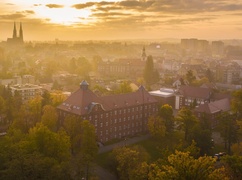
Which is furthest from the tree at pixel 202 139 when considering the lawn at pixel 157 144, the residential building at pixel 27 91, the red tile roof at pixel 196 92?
the residential building at pixel 27 91

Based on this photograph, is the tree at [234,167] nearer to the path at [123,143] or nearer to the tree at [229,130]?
the tree at [229,130]

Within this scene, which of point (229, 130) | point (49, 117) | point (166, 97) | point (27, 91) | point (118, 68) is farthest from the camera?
point (118, 68)

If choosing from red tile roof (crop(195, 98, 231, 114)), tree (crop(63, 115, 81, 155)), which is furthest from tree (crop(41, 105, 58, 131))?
red tile roof (crop(195, 98, 231, 114))

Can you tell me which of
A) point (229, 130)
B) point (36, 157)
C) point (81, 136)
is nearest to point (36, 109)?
point (81, 136)

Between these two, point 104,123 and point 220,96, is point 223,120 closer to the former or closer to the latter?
point 104,123

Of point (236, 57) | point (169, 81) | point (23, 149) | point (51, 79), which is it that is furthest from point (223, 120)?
point (236, 57)

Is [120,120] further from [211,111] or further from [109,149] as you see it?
[211,111]
